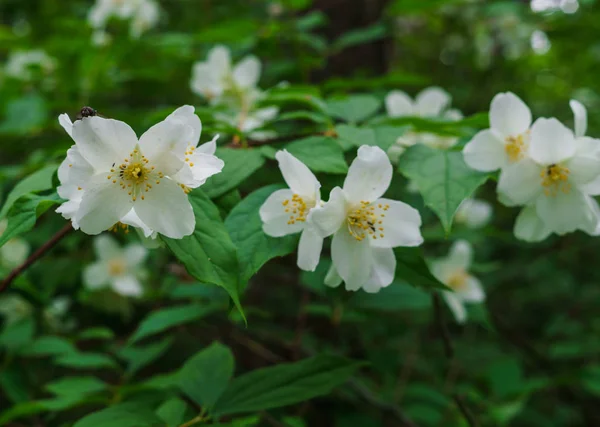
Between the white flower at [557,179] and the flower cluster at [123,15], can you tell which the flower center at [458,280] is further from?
the flower cluster at [123,15]

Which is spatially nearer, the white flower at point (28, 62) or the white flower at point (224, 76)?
the white flower at point (224, 76)

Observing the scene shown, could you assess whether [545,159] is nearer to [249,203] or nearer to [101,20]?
[249,203]

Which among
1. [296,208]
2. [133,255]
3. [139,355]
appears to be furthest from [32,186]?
[133,255]

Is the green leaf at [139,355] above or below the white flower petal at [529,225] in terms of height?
below

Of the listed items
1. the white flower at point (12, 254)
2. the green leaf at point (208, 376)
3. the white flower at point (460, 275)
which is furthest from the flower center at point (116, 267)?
the white flower at point (460, 275)

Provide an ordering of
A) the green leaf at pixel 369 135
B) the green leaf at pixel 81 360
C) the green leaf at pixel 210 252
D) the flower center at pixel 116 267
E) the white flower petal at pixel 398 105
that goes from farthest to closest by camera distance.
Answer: the flower center at pixel 116 267, the white flower petal at pixel 398 105, the green leaf at pixel 81 360, the green leaf at pixel 369 135, the green leaf at pixel 210 252

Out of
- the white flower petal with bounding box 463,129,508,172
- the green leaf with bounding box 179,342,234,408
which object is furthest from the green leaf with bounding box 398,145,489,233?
the green leaf with bounding box 179,342,234,408
